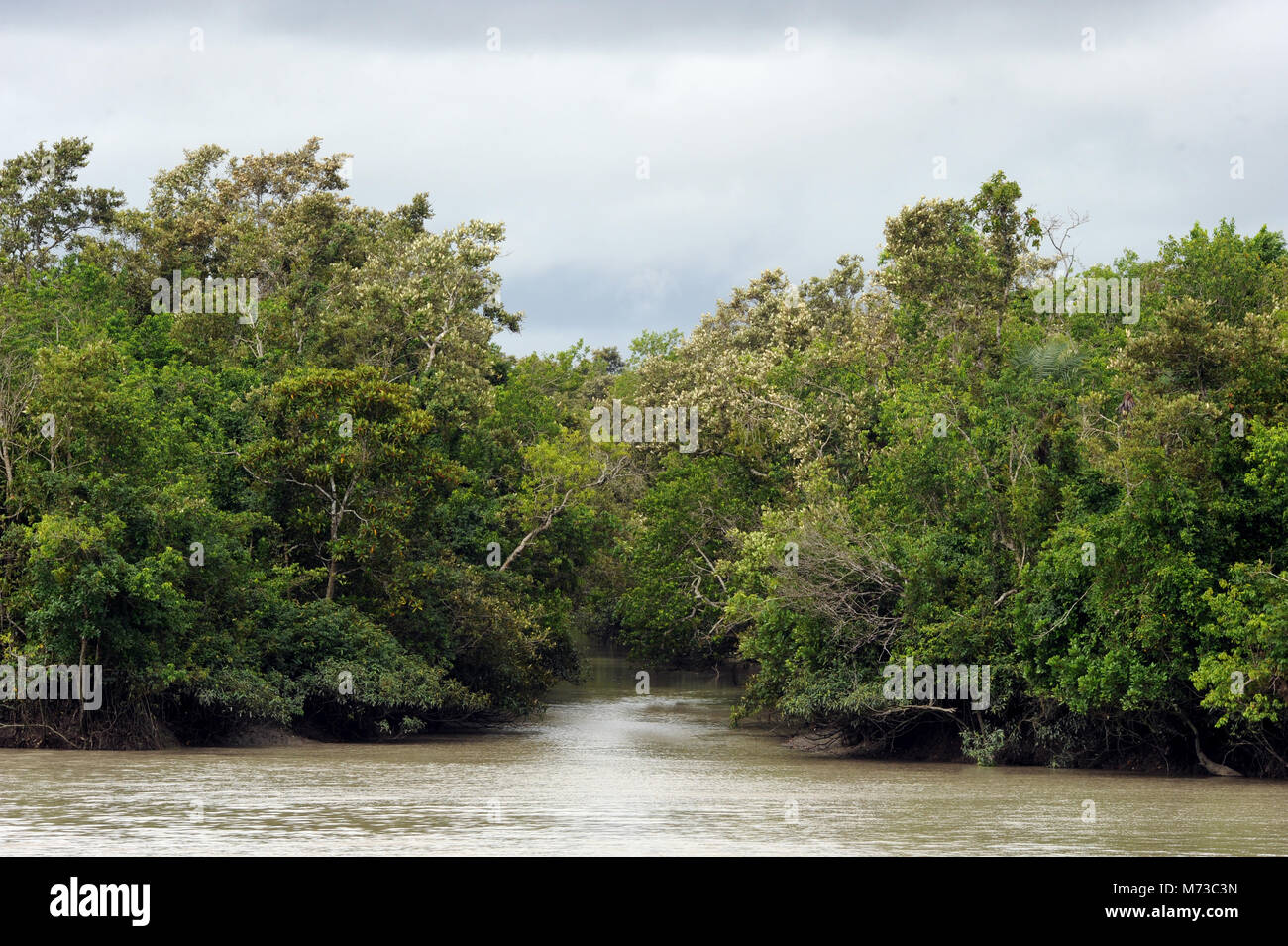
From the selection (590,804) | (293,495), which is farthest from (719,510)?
(590,804)

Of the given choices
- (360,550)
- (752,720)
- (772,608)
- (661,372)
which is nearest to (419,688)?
(360,550)

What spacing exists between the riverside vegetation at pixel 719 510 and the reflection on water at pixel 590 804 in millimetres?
1536

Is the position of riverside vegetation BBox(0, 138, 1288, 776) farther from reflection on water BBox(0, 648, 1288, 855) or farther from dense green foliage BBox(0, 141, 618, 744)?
reflection on water BBox(0, 648, 1288, 855)

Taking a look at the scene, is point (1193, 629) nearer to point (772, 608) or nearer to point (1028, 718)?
point (1028, 718)

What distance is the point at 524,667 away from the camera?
34062mm

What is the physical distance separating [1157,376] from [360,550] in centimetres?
1700

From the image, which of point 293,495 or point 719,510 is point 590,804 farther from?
point 719,510

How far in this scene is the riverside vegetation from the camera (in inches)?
912

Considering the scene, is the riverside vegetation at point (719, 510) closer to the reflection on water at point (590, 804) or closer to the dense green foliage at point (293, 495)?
the dense green foliage at point (293, 495)

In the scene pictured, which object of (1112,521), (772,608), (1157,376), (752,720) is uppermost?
(1157,376)

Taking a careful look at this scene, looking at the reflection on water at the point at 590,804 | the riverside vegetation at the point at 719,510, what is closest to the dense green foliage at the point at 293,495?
the riverside vegetation at the point at 719,510

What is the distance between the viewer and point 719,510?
40.8 metres

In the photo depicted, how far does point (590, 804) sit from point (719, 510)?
21.6 meters

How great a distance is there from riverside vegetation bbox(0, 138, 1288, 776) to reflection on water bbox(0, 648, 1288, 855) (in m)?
1.54
